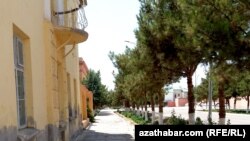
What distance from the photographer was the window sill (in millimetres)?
6941

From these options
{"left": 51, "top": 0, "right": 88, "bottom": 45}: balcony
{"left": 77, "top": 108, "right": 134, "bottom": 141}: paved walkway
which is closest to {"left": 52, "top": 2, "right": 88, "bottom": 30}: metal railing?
{"left": 51, "top": 0, "right": 88, "bottom": 45}: balcony

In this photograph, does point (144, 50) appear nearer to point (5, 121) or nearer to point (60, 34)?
point (60, 34)

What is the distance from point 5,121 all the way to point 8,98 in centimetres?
40

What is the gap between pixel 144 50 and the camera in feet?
48.6

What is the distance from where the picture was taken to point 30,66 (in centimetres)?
852

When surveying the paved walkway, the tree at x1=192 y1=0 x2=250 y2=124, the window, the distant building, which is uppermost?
the tree at x1=192 y1=0 x2=250 y2=124

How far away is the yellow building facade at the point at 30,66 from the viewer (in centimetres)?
629

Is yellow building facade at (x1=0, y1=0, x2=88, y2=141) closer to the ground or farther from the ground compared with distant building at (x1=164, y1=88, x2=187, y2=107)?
farther from the ground

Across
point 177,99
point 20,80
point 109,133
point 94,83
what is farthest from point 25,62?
point 177,99

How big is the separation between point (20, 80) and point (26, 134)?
117 centimetres

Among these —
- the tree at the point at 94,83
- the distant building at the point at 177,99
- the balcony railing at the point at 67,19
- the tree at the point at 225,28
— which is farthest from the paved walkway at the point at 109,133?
the distant building at the point at 177,99

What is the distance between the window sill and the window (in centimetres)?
15

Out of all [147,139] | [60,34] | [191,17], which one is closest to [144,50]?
[60,34]

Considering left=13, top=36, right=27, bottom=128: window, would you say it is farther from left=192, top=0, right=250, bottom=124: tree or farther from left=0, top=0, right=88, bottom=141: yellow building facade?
left=192, top=0, right=250, bottom=124: tree
